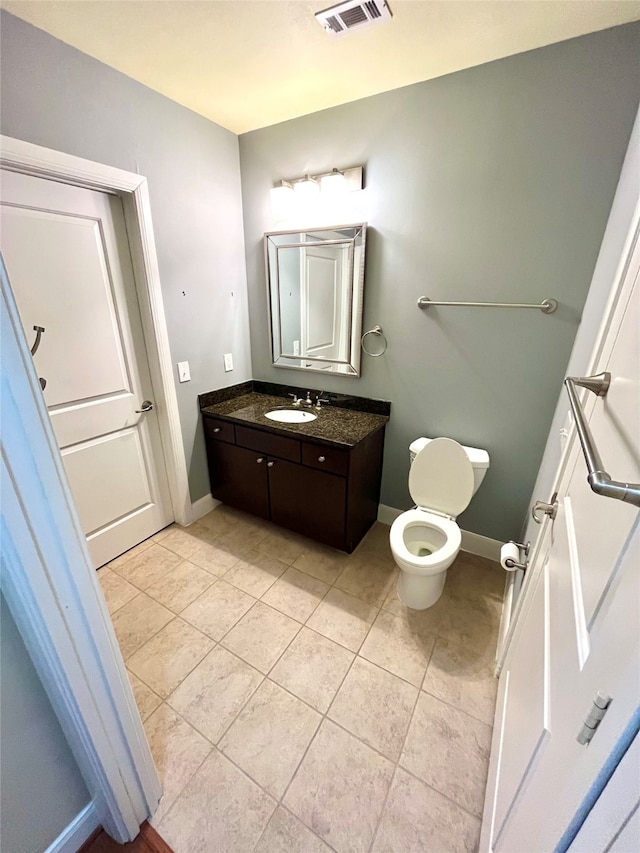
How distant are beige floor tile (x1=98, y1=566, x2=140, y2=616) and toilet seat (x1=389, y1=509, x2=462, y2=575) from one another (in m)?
1.43

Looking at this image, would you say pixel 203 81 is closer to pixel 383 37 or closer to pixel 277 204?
pixel 277 204

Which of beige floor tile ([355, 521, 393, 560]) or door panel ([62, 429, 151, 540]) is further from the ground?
door panel ([62, 429, 151, 540])

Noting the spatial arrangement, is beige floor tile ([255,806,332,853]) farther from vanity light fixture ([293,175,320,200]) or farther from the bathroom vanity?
vanity light fixture ([293,175,320,200])

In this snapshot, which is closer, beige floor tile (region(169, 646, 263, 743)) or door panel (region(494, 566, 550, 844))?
door panel (region(494, 566, 550, 844))

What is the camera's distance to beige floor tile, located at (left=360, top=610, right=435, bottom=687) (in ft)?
4.77

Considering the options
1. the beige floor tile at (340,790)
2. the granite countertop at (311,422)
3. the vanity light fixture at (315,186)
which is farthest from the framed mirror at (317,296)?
the beige floor tile at (340,790)

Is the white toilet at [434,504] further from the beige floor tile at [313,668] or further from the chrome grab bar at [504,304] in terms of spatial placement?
the chrome grab bar at [504,304]

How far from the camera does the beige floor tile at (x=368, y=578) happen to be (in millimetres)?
1813

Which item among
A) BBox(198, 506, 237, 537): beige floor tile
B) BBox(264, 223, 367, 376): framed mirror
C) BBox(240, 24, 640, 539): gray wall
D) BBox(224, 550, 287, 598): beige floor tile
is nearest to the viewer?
BBox(240, 24, 640, 539): gray wall

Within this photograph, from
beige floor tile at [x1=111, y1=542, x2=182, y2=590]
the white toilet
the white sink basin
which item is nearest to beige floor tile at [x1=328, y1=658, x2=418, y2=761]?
the white toilet

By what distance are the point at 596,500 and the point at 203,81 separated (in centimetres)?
230

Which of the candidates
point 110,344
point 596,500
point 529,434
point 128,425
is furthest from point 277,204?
point 596,500

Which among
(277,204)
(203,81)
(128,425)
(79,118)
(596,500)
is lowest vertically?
(128,425)

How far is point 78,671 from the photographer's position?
77cm
